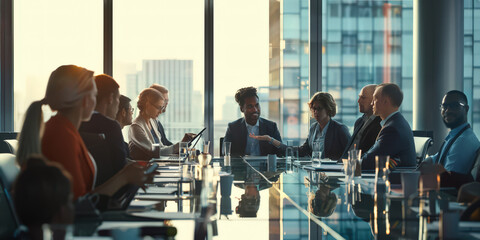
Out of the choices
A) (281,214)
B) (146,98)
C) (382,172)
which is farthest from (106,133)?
(146,98)

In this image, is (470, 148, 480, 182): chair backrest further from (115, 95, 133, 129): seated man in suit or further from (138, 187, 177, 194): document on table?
(115, 95, 133, 129): seated man in suit

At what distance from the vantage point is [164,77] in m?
7.58

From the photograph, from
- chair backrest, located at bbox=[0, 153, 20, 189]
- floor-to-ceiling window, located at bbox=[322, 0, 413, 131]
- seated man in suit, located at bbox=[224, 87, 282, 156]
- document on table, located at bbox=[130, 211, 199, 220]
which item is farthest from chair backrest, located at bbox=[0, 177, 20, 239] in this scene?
floor-to-ceiling window, located at bbox=[322, 0, 413, 131]

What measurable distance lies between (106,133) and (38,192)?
1675mm

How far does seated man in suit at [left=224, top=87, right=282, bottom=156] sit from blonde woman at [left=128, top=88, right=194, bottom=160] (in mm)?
676

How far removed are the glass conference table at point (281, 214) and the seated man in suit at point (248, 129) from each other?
10.5 ft

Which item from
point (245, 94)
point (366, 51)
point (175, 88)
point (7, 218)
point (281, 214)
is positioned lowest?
point (7, 218)

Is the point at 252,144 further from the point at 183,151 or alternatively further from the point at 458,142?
the point at 458,142

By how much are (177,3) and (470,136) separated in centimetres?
505

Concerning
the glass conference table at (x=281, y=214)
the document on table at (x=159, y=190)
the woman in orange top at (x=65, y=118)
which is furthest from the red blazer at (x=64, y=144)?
the document on table at (x=159, y=190)

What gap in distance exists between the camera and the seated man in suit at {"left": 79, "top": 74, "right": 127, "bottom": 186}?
2844 mm

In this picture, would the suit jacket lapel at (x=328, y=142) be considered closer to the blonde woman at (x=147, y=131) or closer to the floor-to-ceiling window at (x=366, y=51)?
the blonde woman at (x=147, y=131)

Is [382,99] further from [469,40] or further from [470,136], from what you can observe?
[469,40]

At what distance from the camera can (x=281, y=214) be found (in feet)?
7.04
